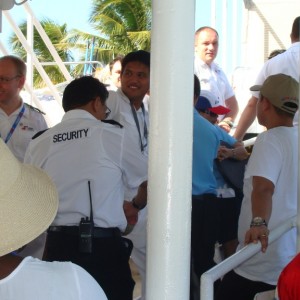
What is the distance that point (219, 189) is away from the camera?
429cm

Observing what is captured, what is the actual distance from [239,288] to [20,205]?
180 centimetres

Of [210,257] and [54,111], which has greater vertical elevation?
[54,111]

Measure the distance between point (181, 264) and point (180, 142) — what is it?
315 mm

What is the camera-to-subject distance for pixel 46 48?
120 ft

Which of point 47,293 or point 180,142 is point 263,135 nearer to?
point 180,142

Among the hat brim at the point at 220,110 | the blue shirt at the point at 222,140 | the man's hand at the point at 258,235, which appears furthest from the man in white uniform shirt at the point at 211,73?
the man's hand at the point at 258,235

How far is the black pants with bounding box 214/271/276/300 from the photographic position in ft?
10.3

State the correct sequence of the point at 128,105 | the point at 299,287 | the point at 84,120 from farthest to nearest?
the point at 128,105
the point at 84,120
the point at 299,287

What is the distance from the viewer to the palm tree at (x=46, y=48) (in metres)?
35.8

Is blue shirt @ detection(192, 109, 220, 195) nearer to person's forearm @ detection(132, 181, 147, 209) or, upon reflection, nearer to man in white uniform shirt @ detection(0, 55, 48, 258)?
person's forearm @ detection(132, 181, 147, 209)

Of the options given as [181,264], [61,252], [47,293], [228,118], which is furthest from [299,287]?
[228,118]

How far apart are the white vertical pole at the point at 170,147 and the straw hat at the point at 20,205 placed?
28 cm

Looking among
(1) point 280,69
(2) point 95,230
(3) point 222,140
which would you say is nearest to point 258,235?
(2) point 95,230

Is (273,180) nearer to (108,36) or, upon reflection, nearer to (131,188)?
(131,188)
